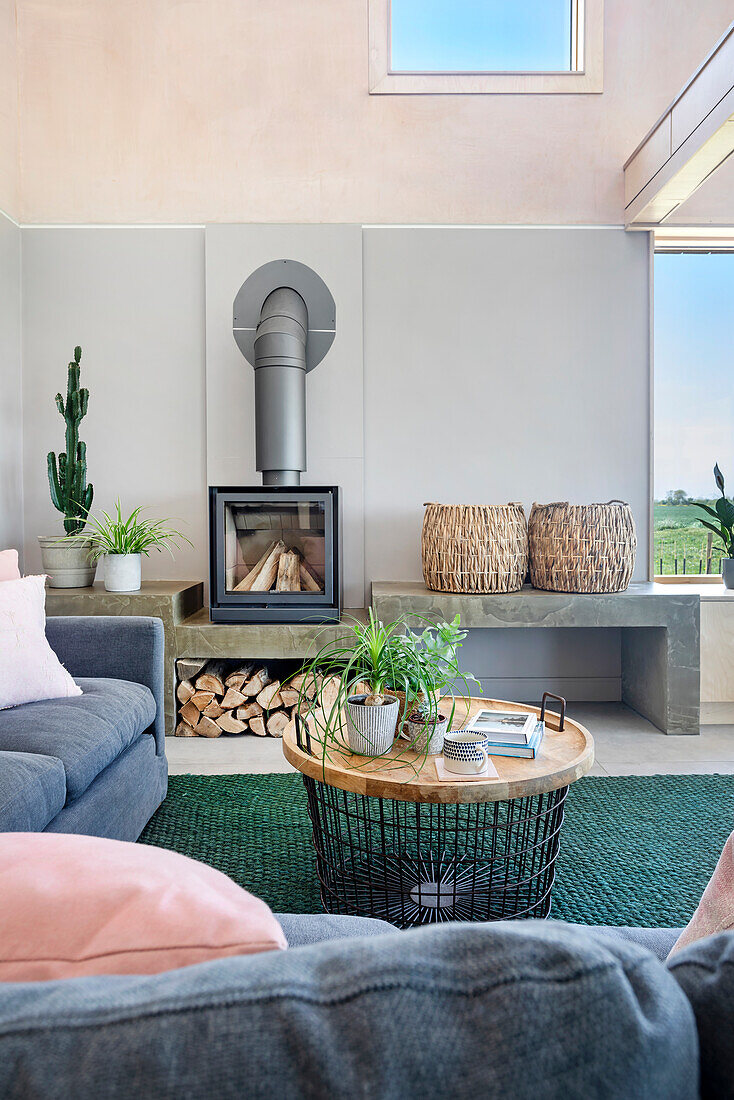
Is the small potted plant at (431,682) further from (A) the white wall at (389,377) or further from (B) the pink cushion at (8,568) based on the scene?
(A) the white wall at (389,377)

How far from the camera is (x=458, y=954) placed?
0.40 metres

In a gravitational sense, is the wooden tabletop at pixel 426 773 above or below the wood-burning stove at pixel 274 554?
below

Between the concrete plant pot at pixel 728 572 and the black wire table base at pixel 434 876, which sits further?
the concrete plant pot at pixel 728 572

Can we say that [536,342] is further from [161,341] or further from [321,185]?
[161,341]

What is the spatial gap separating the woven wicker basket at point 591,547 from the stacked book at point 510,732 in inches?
60.9

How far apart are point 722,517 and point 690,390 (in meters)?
0.79

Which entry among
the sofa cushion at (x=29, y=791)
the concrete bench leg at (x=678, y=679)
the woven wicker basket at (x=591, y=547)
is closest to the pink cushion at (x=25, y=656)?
the sofa cushion at (x=29, y=791)

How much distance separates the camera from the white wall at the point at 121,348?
3984 mm

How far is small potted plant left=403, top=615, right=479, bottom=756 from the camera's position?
5.74 ft

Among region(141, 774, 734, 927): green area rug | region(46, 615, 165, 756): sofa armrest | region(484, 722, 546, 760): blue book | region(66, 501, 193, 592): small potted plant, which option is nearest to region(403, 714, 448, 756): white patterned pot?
region(484, 722, 546, 760): blue book

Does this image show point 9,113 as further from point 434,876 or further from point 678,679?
point 678,679

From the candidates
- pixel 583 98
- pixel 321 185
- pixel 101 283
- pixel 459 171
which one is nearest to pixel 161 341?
pixel 101 283

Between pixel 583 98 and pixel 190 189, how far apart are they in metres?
2.11

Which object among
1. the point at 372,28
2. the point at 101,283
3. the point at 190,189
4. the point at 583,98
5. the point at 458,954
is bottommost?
the point at 458,954
